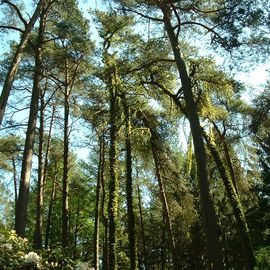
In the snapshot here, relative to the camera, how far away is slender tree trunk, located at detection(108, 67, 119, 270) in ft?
42.4

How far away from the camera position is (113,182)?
13930 millimetres

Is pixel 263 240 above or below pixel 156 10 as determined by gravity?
below

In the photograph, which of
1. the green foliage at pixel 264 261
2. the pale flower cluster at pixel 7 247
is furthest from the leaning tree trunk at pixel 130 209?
the pale flower cluster at pixel 7 247

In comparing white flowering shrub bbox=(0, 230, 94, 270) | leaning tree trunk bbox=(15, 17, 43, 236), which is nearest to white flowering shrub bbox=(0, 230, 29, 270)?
white flowering shrub bbox=(0, 230, 94, 270)

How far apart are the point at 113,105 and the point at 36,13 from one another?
6.21 meters

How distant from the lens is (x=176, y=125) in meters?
16.4

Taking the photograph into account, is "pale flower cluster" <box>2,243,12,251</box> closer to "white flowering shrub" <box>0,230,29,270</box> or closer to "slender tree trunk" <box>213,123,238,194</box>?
"white flowering shrub" <box>0,230,29,270</box>

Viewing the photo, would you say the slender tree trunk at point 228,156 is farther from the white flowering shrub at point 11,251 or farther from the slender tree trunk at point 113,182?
the white flowering shrub at point 11,251

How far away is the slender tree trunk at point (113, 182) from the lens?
42.4 ft

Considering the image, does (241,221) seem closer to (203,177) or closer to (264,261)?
(203,177)

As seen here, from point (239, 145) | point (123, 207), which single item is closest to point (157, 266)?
point (123, 207)

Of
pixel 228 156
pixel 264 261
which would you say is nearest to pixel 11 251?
pixel 264 261

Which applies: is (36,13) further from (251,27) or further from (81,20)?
(251,27)

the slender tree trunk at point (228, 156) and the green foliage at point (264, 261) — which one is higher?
the slender tree trunk at point (228, 156)
